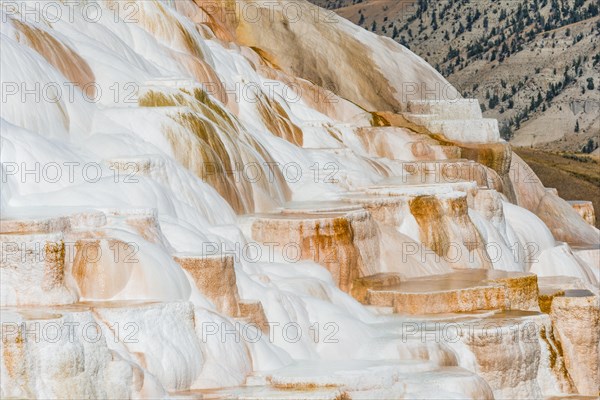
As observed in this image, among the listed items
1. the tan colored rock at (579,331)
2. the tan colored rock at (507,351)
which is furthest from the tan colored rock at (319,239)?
the tan colored rock at (579,331)

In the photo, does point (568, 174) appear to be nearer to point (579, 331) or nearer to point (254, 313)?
point (579, 331)

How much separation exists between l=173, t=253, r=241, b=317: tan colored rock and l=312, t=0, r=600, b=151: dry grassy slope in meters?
55.8

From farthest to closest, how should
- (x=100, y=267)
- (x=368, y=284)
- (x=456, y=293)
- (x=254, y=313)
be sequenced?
1. (x=368, y=284)
2. (x=456, y=293)
3. (x=254, y=313)
4. (x=100, y=267)

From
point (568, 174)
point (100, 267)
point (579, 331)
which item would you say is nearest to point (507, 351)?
point (579, 331)

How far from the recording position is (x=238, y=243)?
2058 cm

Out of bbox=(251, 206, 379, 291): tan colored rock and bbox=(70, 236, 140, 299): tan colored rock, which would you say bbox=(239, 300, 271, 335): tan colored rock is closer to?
bbox=(70, 236, 140, 299): tan colored rock

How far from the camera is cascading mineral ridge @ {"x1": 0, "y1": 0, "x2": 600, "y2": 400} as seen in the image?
16.0 metres

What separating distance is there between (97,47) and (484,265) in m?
7.29

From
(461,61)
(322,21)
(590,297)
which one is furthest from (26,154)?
(461,61)

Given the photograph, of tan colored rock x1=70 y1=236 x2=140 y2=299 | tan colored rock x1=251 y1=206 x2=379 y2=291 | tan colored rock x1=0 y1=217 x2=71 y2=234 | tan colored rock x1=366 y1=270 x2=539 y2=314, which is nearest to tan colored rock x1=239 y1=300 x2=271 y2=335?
tan colored rock x1=70 y1=236 x2=140 y2=299

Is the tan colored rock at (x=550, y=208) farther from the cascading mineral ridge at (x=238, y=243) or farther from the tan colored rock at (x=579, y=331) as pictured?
the tan colored rock at (x=579, y=331)

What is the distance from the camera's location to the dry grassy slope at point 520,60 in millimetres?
75000

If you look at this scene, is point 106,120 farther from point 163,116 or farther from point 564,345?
point 564,345

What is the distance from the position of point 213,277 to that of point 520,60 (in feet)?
209
